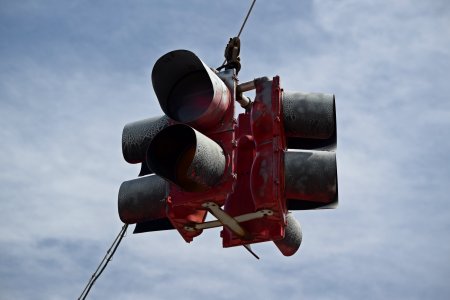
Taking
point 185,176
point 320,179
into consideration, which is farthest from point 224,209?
point 320,179

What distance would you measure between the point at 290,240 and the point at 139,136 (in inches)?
62.1

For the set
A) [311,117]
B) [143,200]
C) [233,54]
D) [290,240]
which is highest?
[233,54]

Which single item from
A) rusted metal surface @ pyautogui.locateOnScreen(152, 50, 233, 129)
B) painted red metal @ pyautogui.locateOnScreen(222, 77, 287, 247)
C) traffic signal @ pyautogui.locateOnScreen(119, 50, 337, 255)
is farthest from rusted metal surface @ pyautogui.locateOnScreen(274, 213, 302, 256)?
rusted metal surface @ pyautogui.locateOnScreen(152, 50, 233, 129)

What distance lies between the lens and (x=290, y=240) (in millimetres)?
6762

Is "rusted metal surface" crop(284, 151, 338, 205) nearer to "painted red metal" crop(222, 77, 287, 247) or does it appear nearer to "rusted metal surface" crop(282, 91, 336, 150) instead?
"painted red metal" crop(222, 77, 287, 247)

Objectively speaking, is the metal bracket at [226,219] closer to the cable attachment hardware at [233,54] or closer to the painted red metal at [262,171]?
the painted red metal at [262,171]

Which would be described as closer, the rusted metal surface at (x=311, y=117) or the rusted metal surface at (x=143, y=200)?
the rusted metal surface at (x=311, y=117)

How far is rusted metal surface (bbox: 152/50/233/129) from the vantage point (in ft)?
20.0

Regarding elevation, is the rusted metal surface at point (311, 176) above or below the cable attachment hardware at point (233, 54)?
below

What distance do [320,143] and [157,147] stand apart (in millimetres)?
1304

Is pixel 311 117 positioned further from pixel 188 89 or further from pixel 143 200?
pixel 143 200

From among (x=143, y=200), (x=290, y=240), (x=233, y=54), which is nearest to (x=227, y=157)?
(x=143, y=200)

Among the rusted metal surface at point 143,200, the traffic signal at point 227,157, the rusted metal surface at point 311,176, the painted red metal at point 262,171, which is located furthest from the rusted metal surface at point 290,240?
the rusted metal surface at point 143,200

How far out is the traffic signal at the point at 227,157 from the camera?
19.2 feet
